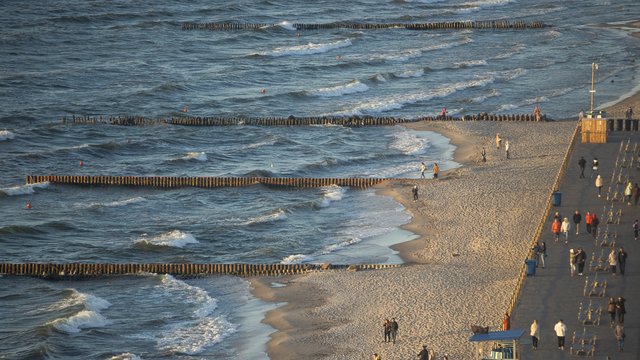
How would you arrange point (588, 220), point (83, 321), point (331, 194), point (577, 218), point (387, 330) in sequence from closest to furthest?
point (387, 330) < point (83, 321) < point (588, 220) < point (577, 218) < point (331, 194)

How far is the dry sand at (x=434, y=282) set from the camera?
26.1m

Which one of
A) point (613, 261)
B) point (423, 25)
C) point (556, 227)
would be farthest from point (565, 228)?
point (423, 25)

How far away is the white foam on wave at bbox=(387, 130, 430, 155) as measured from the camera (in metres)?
53.9

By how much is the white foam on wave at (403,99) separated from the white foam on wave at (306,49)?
26.2m

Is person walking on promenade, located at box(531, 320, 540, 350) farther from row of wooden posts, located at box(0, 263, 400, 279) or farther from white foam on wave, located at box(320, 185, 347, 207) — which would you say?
white foam on wave, located at box(320, 185, 347, 207)

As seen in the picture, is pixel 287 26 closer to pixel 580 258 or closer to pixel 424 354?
pixel 580 258

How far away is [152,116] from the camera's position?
65000 millimetres

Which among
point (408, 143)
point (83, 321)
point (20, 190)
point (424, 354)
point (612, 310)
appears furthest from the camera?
point (408, 143)

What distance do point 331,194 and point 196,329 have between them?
59.0 ft

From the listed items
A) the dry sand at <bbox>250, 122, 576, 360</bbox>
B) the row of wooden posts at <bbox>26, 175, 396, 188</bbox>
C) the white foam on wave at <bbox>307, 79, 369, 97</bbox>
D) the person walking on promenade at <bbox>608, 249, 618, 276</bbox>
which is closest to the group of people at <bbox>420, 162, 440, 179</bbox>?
the dry sand at <bbox>250, 122, 576, 360</bbox>

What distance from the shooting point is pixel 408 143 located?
56.2 meters

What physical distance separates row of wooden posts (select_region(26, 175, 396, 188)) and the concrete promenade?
1686cm

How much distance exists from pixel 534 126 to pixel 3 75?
177 feet

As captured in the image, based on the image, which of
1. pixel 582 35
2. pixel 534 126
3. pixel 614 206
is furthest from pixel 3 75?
pixel 582 35
